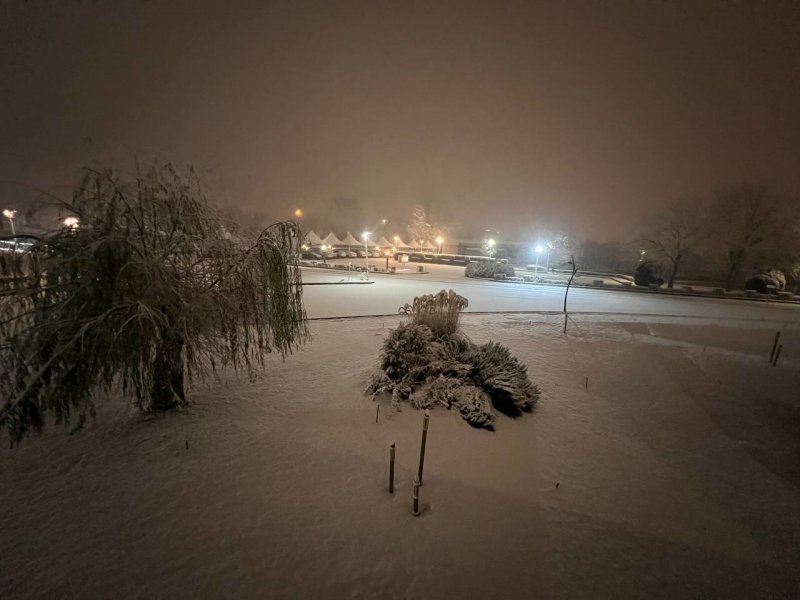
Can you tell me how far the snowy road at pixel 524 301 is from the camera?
688 inches

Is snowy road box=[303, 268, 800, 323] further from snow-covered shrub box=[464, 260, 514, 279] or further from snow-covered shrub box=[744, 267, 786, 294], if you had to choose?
snow-covered shrub box=[744, 267, 786, 294]

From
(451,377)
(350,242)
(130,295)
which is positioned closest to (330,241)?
(350,242)

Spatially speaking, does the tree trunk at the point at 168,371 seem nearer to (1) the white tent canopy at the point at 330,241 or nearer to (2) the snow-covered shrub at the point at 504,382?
(2) the snow-covered shrub at the point at 504,382

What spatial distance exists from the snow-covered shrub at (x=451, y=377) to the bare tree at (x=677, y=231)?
35049 millimetres

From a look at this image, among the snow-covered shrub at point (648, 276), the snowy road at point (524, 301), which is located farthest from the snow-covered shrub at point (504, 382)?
the snow-covered shrub at point (648, 276)

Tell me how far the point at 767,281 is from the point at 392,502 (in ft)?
131

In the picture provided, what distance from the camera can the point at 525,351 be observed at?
36.0 ft

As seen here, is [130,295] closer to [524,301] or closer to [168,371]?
[168,371]

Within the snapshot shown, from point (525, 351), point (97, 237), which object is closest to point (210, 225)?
point (97, 237)

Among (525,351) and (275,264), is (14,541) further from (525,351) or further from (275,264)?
(525,351)

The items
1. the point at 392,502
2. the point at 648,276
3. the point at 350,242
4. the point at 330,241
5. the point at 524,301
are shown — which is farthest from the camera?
the point at 350,242

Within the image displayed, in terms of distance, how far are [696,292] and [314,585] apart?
3486 centimetres

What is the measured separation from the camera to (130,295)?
4637 mm

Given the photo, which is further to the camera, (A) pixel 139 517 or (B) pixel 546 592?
(A) pixel 139 517
